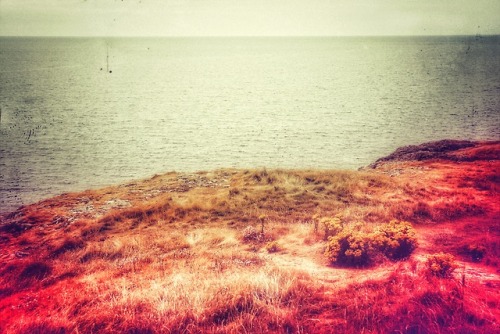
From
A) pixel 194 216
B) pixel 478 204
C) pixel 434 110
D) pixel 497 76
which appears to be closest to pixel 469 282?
pixel 478 204

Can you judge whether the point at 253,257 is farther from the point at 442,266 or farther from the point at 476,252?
the point at 476,252

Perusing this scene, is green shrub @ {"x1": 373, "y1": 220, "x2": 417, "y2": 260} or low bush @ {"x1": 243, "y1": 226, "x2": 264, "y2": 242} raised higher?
green shrub @ {"x1": 373, "y1": 220, "x2": 417, "y2": 260}

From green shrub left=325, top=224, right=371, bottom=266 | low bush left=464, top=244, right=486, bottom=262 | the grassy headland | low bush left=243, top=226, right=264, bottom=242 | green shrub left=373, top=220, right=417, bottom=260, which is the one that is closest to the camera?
the grassy headland

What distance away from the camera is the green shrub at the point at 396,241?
430 inches

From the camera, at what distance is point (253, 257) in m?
11.5

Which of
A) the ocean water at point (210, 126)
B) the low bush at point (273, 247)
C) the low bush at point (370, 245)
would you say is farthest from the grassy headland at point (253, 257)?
the ocean water at point (210, 126)

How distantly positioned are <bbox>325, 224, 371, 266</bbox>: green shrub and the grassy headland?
0.96 ft

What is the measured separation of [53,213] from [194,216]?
9733mm

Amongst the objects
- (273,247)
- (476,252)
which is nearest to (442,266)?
(476,252)

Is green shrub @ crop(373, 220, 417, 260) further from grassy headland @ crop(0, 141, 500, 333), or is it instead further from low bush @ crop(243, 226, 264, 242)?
low bush @ crop(243, 226, 264, 242)

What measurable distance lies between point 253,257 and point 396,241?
4.77 metres

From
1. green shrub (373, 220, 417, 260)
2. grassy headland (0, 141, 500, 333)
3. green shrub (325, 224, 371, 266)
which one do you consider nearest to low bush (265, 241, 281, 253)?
grassy headland (0, 141, 500, 333)

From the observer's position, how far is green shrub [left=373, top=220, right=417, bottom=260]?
10914mm

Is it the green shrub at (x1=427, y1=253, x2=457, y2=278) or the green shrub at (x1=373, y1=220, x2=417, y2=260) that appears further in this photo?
the green shrub at (x1=373, y1=220, x2=417, y2=260)
